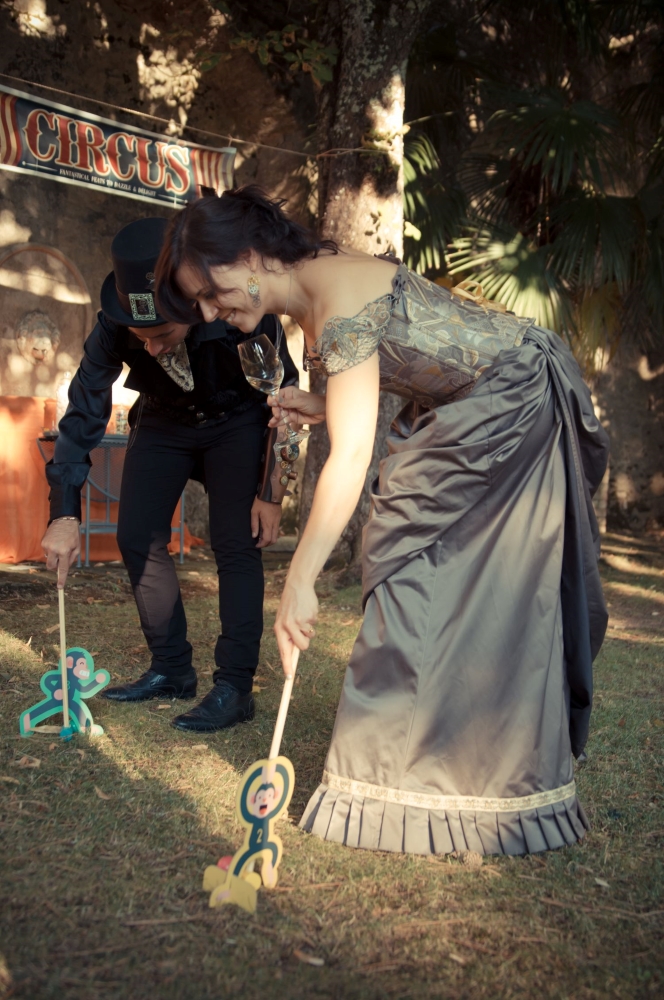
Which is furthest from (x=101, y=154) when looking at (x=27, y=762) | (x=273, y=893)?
(x=273, y=893)

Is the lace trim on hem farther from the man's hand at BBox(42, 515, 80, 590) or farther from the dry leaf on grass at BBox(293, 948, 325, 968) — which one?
the man's hand at BBox(42, 515, 80, 590)

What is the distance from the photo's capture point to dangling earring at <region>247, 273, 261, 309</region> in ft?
6.16

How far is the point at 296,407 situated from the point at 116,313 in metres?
0.58

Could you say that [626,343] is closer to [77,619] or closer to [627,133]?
[627,133]

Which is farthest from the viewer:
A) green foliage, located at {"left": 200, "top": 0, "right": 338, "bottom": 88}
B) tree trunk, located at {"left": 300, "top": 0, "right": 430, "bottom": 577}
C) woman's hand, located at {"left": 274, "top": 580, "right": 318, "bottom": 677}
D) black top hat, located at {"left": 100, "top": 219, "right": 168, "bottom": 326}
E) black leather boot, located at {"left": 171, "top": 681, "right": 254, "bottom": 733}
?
green foliage, located at {"left": 200, "top": 0, "right": 338, "bottom": 88}

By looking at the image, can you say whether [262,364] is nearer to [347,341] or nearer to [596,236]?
[347,341]

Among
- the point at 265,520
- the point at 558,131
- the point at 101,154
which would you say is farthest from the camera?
the point at 101,154

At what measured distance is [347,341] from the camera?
178cm

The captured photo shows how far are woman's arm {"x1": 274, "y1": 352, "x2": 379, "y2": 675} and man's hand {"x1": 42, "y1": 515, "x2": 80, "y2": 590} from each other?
942 millimetres

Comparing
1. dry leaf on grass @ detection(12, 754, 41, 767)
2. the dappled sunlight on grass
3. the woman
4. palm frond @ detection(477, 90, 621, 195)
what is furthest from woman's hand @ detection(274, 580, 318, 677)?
the dappled sunlight on grass

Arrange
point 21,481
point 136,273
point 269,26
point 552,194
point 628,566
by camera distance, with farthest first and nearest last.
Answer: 1. point 269,26
2. point 628,566
3. point 552,194
4. point 21,481
5. point 136,273

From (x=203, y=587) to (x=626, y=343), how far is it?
214 inches

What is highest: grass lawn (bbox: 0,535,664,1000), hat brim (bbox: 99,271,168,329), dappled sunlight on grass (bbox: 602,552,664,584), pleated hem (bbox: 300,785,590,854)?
hat brim (bbox: 99,271,168,329)

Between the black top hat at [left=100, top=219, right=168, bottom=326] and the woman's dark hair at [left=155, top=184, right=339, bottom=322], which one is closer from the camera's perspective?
the woman's dark hair at [left=155, top=184, right=339, bottom=322]
